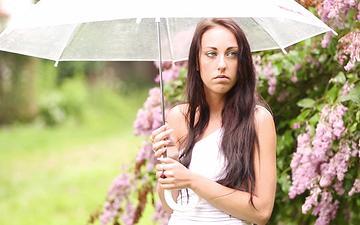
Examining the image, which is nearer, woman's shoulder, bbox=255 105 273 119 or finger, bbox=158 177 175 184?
finger, bbox=158 177 175 184

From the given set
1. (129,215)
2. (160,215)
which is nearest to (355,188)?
(160,215)

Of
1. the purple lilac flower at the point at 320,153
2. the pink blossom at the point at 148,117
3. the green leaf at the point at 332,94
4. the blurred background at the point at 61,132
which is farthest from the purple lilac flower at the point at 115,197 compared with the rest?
the blurred background at the point at 61,132

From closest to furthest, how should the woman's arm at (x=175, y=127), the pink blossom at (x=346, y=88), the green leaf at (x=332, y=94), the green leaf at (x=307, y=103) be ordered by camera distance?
the woman's arm at (x=175, y=127)
the pink blossom at (x=346, y=88)
the green leaf at (x=332, y=94)
the green leaf at (x=307, y=103)

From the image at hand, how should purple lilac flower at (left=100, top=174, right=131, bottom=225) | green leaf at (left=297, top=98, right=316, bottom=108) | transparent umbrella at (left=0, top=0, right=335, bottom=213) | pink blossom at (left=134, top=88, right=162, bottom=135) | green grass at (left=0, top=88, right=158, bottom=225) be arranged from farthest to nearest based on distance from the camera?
green grass at (left=0, top=88, right=158, bottom=225)
purple lilac flower at (left=100, top=174, right=131, bottom=225)
pink blossom at (left=134, top=88, right=162, bottom=135)
green leaf at (left=297, top=98, right=316, bottom=108)
transparent umbrella at (left=0, top=0, right=335, bottom=213)

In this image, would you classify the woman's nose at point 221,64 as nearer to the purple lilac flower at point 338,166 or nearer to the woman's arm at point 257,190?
the woman's arm at point 257,190

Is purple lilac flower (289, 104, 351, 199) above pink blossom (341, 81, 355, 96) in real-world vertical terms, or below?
below

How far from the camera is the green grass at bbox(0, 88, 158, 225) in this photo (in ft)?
26.0

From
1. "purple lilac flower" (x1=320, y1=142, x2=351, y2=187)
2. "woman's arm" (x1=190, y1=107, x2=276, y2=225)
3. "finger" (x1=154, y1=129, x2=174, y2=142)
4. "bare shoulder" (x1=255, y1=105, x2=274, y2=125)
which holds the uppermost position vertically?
"bare shoulder" (x1=255, y1=105, x2=274, y2=125)

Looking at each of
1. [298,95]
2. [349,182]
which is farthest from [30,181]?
[349,182]

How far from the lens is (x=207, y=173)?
285 centimetres

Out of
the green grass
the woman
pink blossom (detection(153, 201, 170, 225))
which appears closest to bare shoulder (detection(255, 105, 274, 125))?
the woman

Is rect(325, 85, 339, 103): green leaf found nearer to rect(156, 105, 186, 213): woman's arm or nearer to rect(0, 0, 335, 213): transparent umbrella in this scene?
rect(0, 0, 335, 213): transparent umbrella

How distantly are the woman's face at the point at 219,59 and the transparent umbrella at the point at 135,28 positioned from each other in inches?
6.3

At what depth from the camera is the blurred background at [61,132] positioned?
8.34 meters
